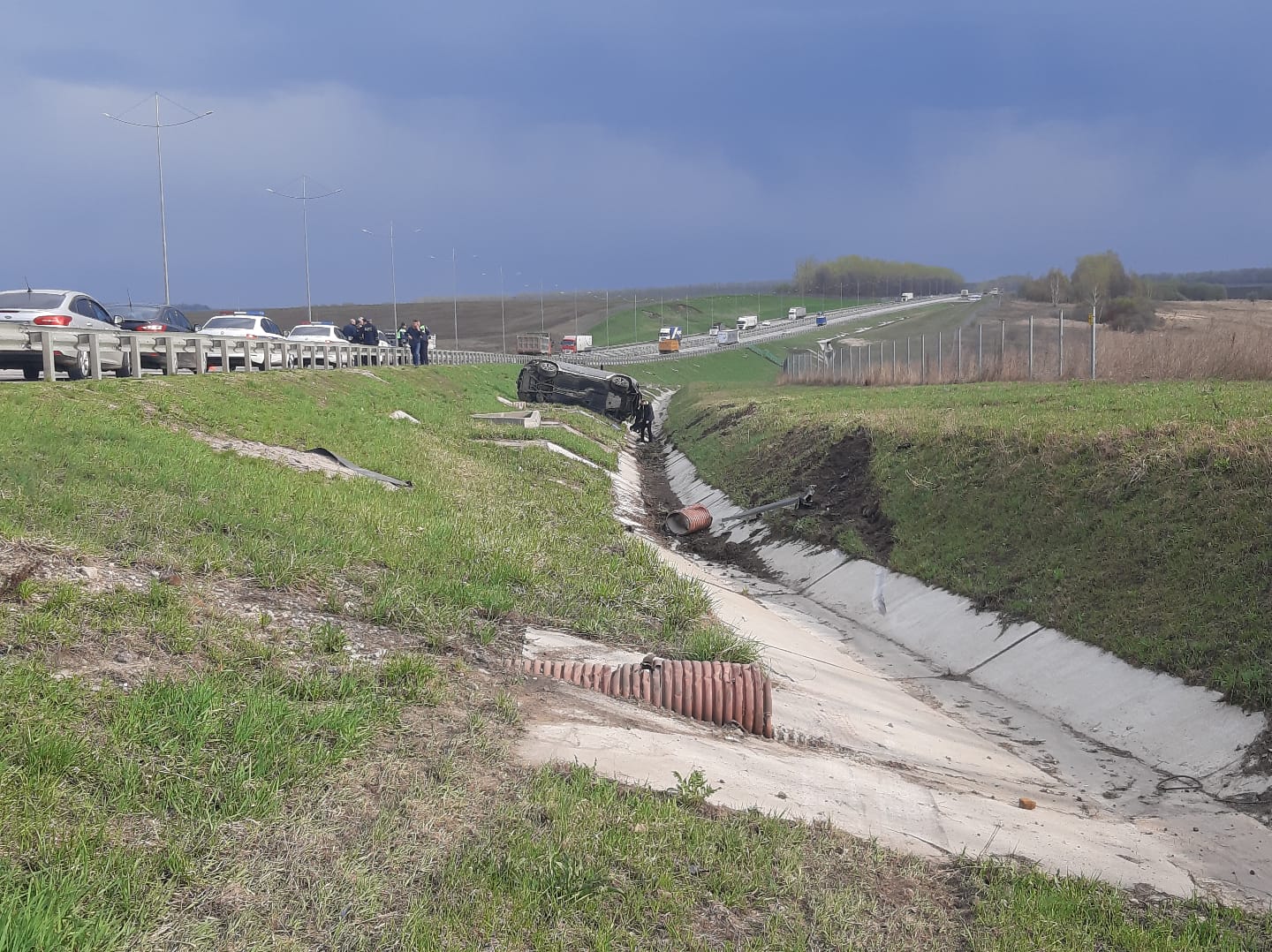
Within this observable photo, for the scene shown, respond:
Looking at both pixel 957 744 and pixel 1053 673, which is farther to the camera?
pixel 1053 673

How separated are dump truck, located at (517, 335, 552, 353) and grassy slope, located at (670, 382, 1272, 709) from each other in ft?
254

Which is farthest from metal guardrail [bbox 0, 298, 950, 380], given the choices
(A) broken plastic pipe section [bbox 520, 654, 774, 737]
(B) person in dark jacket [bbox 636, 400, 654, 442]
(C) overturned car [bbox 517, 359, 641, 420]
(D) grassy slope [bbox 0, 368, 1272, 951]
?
(A) broken plastic pipe section [bbox 520, 654, 774, 737]

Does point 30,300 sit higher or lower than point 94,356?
higher

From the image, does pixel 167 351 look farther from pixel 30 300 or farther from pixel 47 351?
pixel 47 351

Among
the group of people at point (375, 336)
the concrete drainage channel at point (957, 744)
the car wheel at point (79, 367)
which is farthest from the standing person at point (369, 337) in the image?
the concrete drainage channel at point (957, 744)

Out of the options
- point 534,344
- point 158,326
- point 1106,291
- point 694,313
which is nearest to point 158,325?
point 158,326

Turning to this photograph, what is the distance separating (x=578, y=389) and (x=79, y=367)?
73.3 feet

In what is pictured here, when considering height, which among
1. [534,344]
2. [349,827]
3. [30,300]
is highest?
[534,344]

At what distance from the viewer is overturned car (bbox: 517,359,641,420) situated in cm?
4050

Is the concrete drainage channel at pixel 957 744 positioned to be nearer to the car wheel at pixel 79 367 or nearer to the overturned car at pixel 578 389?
the car wheel at pixel 79 367

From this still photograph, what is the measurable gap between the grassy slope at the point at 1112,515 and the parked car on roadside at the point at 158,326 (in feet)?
45.5

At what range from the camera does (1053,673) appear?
11195 millimetres

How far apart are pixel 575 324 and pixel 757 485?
131 m

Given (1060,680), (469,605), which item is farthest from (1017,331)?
(469,605)
